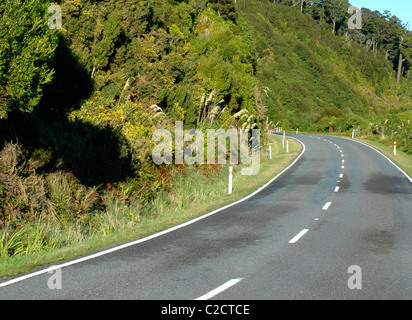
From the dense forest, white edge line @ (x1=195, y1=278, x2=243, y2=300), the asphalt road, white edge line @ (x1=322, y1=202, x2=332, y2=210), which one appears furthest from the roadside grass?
white edge line @ (x1=195, y1=278, x2=243, y2=300)

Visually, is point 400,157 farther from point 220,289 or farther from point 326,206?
point 220,289

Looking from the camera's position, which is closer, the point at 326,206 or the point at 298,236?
the point at 298,236

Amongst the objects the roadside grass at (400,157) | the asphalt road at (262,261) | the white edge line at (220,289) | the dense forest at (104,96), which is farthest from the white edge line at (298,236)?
the roadside grass at (400,157)

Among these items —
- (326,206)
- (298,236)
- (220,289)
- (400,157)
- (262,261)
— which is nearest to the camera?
(220,289)

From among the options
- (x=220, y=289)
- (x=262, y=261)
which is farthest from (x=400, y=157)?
(x=220, y=289)

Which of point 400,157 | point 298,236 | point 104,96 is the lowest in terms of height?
point 298,236

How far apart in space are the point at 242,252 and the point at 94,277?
3020 millimetres

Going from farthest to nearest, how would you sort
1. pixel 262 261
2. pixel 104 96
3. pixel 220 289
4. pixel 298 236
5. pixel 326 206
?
pixel 104 96 → pixel 326 206 → pixel 298 236 → pixel 262 261 → pixel 220 289

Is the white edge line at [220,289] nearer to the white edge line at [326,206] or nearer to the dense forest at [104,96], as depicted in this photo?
the dense forest at [104,96]

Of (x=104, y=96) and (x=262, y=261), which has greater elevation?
(x=104, y=96)

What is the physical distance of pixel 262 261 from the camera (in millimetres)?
8266

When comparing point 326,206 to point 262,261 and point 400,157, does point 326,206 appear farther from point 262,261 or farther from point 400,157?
point 400,157

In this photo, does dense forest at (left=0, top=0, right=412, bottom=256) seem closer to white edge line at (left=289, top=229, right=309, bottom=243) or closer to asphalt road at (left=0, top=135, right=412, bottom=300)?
asphalt road at (left=0, top=135, right=412, bottom=300)
